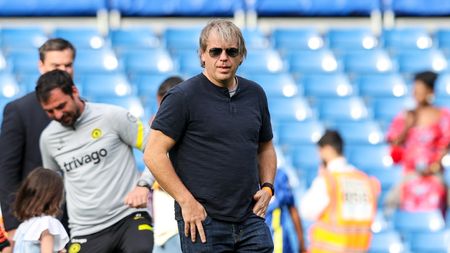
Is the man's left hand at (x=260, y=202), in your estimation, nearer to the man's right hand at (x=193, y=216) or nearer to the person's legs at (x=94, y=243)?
the man's right hand at (x=193, y=216)

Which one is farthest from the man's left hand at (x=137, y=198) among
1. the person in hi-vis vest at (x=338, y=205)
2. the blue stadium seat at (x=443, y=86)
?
the blue stadium seat at (x=443, y=86)

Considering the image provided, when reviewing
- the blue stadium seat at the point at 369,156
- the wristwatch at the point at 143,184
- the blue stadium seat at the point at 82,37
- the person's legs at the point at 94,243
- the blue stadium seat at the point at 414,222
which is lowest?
the blue stadium seat at the point at 414,222

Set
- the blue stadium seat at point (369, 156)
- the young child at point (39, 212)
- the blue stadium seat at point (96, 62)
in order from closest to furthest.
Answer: the young child at point (39, 212) < the blue stadium seat at point (369, 156) < the blue stadium seat at point (96, 62)

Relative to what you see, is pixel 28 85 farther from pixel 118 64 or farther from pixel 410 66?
pixel 410 66

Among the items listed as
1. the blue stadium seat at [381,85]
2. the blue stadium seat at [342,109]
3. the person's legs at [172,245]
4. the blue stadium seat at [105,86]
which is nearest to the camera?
the person's legs at [172,245]

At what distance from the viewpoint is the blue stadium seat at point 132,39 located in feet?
50.0

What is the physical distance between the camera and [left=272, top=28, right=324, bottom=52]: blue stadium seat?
15398 mm

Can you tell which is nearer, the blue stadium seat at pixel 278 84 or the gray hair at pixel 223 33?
the gray hair at pixel 223 33

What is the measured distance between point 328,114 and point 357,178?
4.40 m

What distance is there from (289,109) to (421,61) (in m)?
2.01

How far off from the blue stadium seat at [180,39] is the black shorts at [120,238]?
25.4ft

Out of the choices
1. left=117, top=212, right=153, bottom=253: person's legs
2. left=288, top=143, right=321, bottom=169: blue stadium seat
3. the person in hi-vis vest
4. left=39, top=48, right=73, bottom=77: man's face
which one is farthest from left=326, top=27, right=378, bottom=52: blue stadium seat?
left=117, top=212, right=153, bottom=253: person's legs

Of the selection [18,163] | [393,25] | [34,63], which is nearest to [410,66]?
[393,25]

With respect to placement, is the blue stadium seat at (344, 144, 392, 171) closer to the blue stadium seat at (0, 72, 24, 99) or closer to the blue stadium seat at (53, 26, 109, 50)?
the blue stadium seat at (53, 26, 109, 50)
